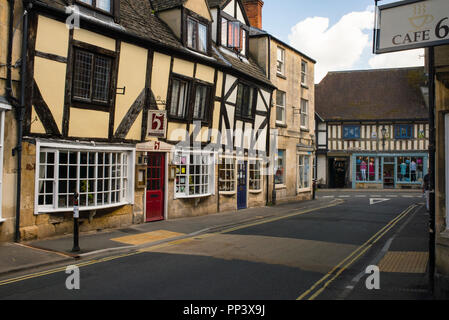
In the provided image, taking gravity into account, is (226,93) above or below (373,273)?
above

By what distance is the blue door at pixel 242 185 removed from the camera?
61.8ft

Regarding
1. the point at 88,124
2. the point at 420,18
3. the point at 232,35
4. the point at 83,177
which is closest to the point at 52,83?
the point at 88,124

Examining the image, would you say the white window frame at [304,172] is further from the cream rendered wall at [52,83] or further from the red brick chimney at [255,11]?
the cream rendered wall at [52,83]

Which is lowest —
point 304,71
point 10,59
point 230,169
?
point 230,169

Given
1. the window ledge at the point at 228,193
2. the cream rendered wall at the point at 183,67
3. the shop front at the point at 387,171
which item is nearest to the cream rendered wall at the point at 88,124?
the cream rendered wall at the point at 183,67

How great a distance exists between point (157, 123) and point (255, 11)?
47.3 feet

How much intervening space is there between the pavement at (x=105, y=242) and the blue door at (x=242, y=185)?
10.1ft

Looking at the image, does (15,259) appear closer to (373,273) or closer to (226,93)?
(373,273)

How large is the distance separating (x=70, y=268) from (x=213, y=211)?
947 centimetres

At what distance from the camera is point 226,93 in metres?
17.6

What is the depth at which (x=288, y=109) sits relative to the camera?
2366cm

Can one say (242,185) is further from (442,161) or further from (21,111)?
(442,161)

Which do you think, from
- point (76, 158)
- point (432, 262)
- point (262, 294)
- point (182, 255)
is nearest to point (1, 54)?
point (76, 158)

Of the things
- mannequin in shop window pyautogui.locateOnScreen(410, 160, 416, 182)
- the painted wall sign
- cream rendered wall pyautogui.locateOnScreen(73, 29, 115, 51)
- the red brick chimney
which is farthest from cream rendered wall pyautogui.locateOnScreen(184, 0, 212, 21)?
mannequin in shop window pyautogui.locateOnScreen(410, 160, 416, 182)
